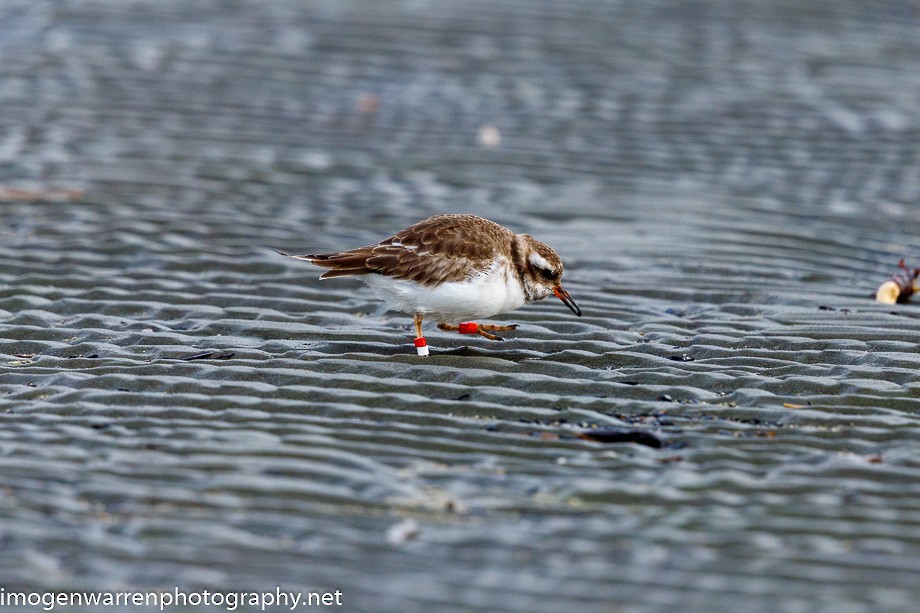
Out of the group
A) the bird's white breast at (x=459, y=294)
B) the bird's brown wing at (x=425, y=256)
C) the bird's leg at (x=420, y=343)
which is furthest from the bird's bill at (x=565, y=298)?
the bird's leg at (x=420, y=343)

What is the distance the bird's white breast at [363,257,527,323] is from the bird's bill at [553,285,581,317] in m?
0.41

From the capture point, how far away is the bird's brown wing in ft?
27.2

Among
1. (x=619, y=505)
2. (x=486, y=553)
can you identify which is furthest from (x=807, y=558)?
(x=486, y=553)

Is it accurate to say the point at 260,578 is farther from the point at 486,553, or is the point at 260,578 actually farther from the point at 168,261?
the point at 168,261

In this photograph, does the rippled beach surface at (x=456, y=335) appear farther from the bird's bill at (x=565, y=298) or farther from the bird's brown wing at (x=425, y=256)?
the bird's brown wing at (x=425, y=256)

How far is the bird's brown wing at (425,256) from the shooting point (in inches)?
326

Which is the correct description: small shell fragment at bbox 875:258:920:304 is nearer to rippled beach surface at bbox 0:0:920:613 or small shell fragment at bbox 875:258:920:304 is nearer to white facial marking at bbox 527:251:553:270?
rippled beach surface at bbox 0:0:920:613

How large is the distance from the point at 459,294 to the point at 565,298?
106 centimetres

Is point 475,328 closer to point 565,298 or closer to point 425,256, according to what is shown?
point 565,298

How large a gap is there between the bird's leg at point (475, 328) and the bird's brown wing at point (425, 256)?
0.72 meters

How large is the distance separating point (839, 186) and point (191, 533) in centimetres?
967

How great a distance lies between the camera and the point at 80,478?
6.17 metres

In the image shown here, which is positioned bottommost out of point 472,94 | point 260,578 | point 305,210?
point 260,578

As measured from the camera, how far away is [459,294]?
823cm
